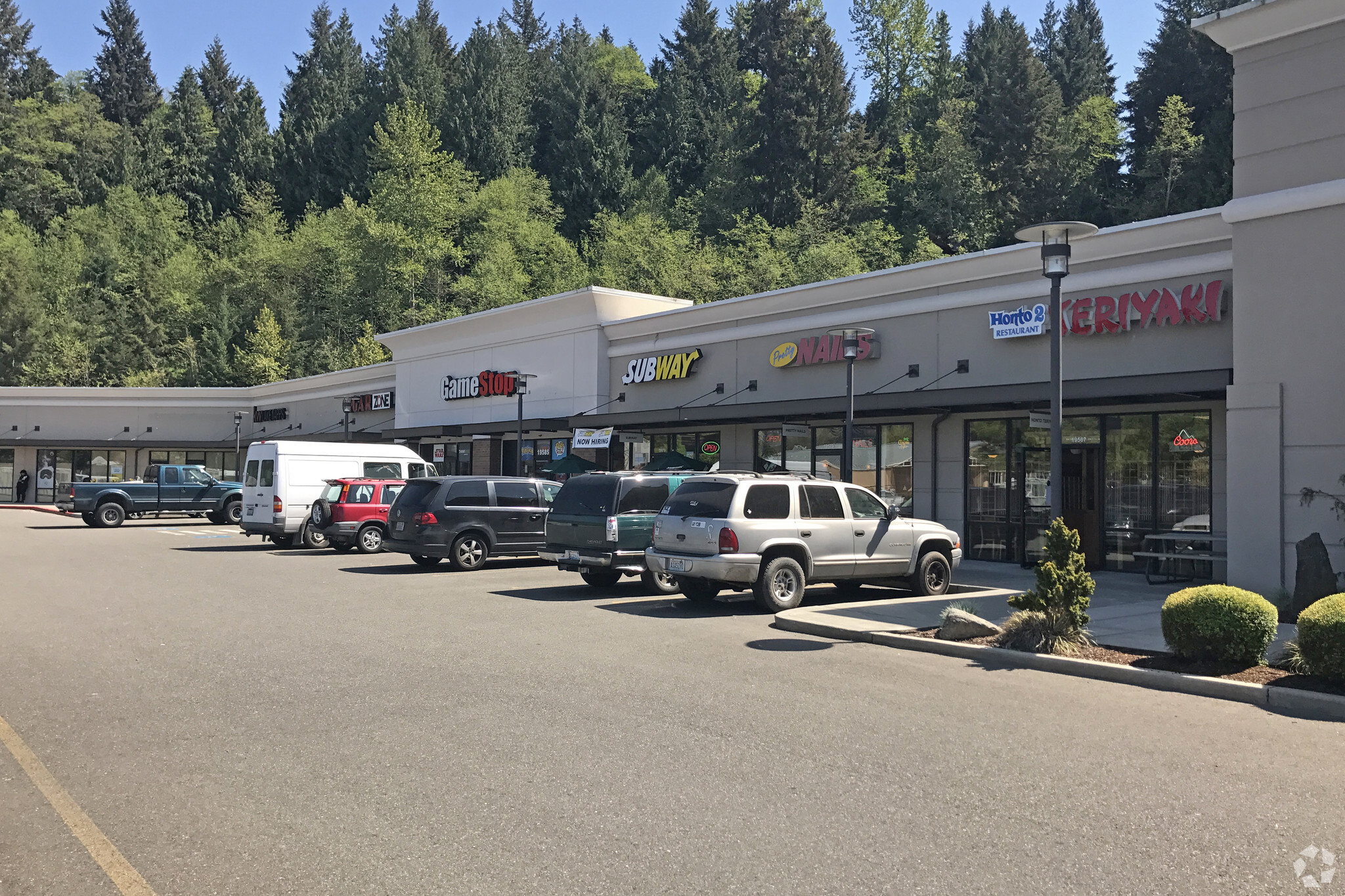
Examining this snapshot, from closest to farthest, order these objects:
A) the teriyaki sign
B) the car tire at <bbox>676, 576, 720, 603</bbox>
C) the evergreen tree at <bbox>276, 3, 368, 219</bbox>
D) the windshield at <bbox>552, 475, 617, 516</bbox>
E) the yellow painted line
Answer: the yellow painted line < the car tire at <bbox>676, 576, 720, 603</bbox> < the windshield at <bbox>552, 475, 617, 516</bbox> < the teriyaki sign < the evergreen tree at <bbox>276, 3, 368, 219</bbox>

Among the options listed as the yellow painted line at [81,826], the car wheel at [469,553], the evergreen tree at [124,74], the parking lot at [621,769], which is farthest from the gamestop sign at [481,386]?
the evergreen tree at [124,74]

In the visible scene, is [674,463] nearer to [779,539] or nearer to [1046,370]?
[1046,370]

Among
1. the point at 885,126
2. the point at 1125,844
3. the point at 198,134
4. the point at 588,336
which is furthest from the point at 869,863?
the point at 198,134

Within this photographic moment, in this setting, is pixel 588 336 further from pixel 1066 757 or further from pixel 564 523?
pixel 1066 757

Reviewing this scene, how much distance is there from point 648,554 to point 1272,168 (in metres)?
10.0

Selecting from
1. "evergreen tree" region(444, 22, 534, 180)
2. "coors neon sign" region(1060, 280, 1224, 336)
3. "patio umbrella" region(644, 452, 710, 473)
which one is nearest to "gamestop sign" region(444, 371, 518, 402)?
"patio umbrella" region(644, 452, 710, 473)

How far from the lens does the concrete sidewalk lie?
12.1m

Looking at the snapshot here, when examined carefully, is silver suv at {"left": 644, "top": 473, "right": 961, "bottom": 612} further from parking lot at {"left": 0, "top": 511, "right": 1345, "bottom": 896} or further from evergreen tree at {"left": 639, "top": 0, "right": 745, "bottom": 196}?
evergreen tree at {"left": 639, "top": 0, "right": 745, "bottom": 196}

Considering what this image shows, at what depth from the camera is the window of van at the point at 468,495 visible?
19.8 m

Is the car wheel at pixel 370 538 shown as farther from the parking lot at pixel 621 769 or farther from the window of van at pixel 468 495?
the parking lot at pixel 621 769

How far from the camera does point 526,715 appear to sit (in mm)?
7836

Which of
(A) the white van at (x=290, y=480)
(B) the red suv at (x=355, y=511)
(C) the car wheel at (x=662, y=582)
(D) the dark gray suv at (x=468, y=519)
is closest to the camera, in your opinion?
(C) the car wheel at (x=662, y=582)

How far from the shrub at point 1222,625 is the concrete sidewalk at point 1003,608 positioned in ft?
2.90

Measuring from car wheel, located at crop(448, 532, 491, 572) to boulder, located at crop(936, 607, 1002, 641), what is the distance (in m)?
10.7
